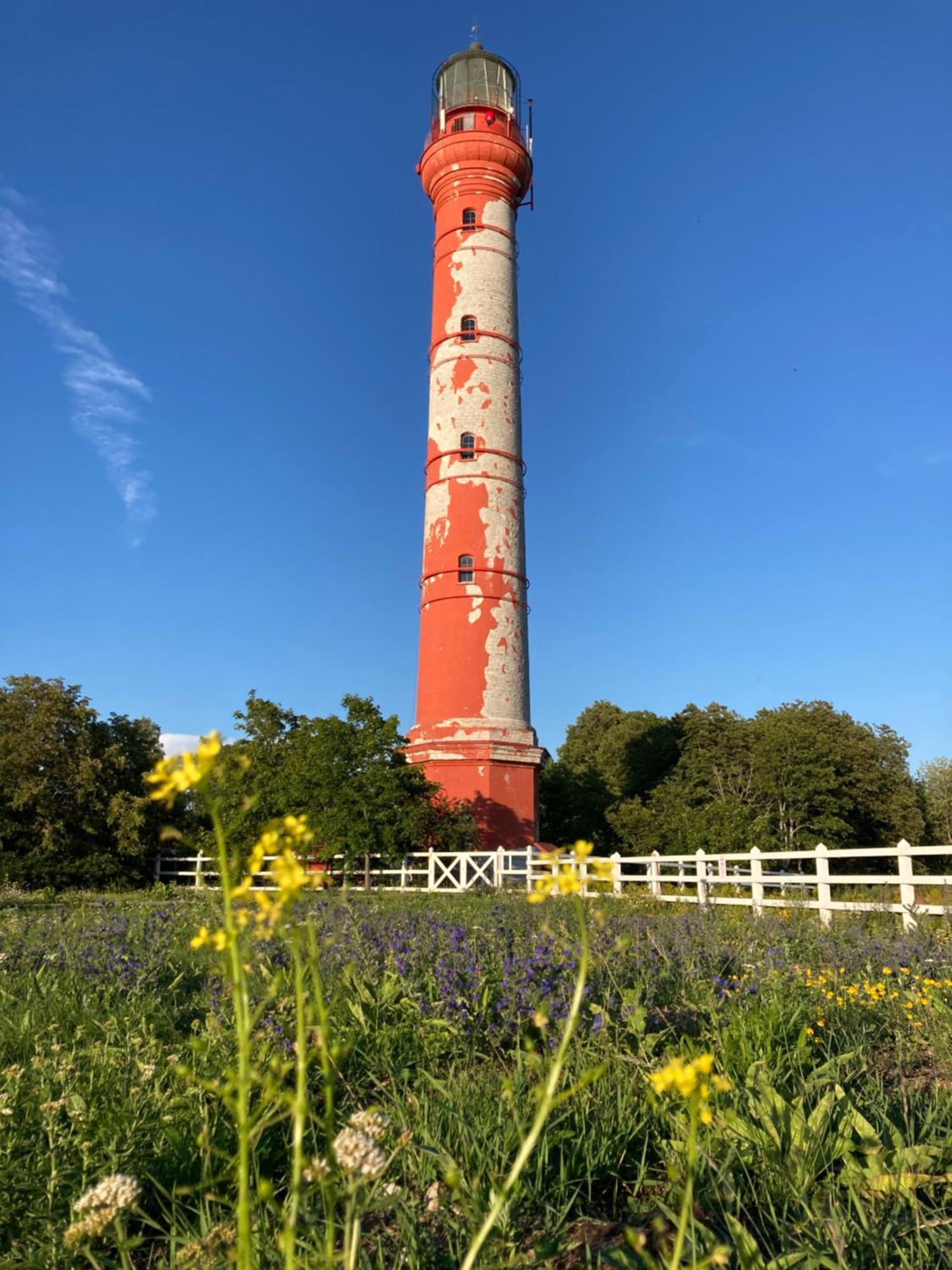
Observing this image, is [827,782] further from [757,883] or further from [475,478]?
[757,883]

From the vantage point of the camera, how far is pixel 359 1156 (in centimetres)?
132

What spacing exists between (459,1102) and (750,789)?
3621 cm

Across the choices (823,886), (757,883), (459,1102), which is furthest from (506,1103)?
(757,883)

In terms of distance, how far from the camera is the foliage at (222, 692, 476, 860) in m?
22.1

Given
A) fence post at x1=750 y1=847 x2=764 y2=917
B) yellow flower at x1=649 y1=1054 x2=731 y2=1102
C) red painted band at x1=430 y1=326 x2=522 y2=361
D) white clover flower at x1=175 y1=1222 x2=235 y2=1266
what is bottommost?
fence post at x1=750 y1=847 x2=764 y2=917

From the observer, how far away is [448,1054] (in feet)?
14.4

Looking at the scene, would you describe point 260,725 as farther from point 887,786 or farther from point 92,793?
point 887,786

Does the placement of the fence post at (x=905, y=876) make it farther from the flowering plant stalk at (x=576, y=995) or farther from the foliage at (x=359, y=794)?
the foliage at (x=359, y=794)

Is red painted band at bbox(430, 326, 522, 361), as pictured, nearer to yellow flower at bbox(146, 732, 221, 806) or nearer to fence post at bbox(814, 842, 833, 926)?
fence post at bbox(814, 842, 833, 926)

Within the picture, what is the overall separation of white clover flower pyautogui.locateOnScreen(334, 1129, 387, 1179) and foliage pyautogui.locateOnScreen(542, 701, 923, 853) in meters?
32.8

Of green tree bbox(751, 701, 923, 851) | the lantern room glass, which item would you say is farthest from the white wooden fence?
the lantern room glass

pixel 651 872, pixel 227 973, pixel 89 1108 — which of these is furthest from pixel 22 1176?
pixel 651 872

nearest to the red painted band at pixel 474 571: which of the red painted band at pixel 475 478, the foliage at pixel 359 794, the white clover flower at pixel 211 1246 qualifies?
the red painted band at pixel 475 478

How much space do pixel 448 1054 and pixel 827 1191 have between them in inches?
78.4
